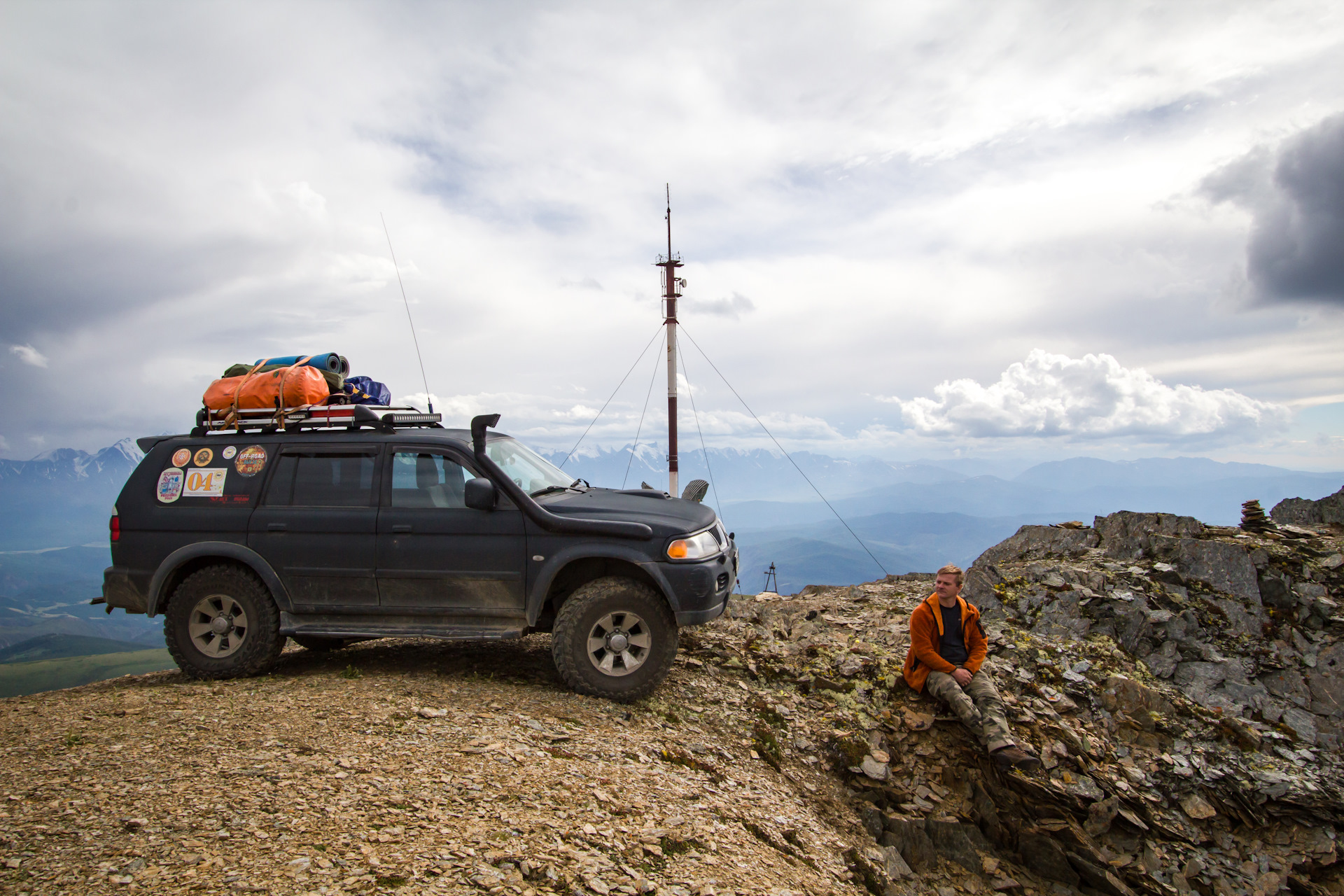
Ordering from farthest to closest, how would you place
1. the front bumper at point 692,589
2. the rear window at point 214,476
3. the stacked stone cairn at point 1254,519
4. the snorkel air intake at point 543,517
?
the stacked stone cairn at point 1254,519
the rear window at point 214,476
the snorkel air intake at point 543,517
the front bumper at point 692,589

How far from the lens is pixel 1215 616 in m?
8.88

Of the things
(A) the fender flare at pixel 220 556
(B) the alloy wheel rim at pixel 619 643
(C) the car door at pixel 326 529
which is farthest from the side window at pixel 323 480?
(B) the alloy wheel rim at pixel 619 643

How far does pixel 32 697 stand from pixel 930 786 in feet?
28.2

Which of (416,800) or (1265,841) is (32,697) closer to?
(416,800)

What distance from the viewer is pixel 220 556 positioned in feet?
20.2

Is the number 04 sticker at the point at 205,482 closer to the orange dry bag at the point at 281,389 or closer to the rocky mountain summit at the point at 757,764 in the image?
the orange dry bag at the point at 281,389

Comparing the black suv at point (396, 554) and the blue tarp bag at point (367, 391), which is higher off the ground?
the blue tarp bag at point (367, 391)

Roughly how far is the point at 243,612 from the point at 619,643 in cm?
363

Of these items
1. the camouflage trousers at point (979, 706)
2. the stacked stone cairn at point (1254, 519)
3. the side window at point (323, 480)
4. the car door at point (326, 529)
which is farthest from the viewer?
the stacked stone cairn at point (1254, 519)

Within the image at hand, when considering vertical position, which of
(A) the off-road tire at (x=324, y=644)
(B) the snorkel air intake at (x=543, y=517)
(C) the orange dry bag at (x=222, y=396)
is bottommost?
(A) the off-road tire at (x=324, y=644)

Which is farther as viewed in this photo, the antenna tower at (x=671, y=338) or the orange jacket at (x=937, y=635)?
the antenna tower at (x=671, y=338)

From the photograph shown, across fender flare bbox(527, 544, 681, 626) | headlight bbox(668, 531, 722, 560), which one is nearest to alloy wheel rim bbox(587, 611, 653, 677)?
fender flare bbox(527, 544, 681, 626)

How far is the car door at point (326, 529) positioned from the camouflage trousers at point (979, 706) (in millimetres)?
5381

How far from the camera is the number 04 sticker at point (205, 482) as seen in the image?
6.21 m
